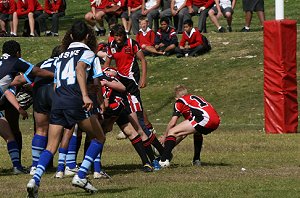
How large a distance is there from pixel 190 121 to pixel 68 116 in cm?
312

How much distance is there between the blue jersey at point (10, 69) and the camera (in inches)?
534

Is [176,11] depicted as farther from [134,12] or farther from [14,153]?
[14,153]

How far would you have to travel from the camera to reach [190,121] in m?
14.5

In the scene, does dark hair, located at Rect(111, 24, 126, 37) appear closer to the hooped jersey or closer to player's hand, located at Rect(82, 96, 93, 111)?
the hooped jersey

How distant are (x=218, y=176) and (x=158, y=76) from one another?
619 inches

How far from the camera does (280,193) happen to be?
11.4 metres

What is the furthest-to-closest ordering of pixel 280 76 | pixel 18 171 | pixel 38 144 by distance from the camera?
1. pixel 280 76
2. pixel 18 171
3. pixel 38 144

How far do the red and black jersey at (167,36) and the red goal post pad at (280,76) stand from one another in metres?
8.00

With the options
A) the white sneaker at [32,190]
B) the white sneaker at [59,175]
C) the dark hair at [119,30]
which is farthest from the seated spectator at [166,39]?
the white sneaker at [32,190]

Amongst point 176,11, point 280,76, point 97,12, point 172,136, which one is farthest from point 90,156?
point 97,12

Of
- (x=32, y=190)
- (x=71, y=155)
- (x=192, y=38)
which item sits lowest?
(x=192, y=38)

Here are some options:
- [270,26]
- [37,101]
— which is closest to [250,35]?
[270,26]

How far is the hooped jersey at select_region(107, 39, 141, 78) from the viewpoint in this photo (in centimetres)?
1694

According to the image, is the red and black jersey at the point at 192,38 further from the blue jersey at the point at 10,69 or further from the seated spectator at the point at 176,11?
the blue jersey at the point at 10,69
